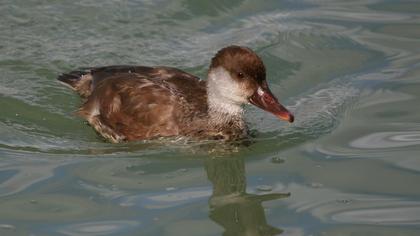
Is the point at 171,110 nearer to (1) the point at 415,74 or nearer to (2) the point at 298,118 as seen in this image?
(2) the point at 298,118

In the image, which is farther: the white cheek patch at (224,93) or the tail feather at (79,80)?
the tail feather at (79,80)

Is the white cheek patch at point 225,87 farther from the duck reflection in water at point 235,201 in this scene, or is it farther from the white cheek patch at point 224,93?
the duck reflection in water at point 235,201

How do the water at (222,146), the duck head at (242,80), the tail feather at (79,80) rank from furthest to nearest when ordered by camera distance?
the tail feather at (79,80), the duck head at (242,80), the water at (222,146)

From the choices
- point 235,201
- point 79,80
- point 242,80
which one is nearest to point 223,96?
point 242,80

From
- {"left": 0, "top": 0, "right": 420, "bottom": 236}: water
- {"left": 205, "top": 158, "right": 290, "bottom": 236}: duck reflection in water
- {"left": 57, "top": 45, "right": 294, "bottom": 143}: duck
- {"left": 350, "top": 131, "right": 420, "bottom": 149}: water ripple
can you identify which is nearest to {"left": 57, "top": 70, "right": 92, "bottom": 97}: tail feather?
{"left": 0, "top": 0, "right": 420, "bottom": 236}: water

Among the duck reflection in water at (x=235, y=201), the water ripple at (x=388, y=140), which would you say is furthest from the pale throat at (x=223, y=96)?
the water ripple at (x=388, y=140)

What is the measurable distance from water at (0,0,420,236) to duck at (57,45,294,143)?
163mm

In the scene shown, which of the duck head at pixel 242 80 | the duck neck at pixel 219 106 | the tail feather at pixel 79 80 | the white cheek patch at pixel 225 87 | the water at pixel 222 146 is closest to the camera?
the water at pixel 222 146

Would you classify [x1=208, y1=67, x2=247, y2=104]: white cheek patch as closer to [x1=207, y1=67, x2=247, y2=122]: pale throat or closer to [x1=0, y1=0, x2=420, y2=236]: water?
[x1=207, y1=67, x2=247, y2=122]: pale throat

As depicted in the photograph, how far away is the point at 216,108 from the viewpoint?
905 centimetres

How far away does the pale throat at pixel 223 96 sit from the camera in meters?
8.83

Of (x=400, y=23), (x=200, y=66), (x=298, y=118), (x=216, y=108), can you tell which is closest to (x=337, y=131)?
(x=298, y=118)

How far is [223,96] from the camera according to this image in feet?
29.4

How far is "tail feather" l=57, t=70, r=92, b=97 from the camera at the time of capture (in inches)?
400
